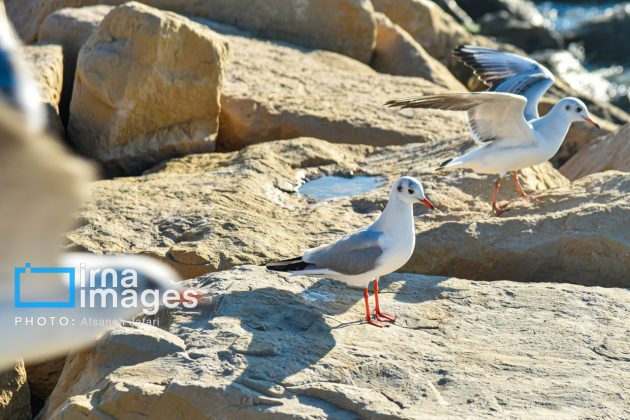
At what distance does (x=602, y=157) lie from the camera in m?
8.91

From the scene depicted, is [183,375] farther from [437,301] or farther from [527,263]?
[527,263]

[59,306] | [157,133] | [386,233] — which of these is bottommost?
[157,133]

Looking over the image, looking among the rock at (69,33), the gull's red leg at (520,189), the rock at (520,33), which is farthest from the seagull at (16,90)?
the rock at (520,33)

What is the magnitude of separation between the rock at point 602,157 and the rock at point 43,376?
15.4 feet

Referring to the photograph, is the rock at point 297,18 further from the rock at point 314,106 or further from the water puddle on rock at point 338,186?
the water puddle on rock at point 338,186

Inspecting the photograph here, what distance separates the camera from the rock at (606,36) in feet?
63.0

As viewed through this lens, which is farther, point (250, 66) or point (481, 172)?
point (250, 66)

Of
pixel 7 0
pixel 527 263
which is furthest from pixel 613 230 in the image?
pixel 7 0

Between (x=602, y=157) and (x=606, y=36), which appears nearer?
(x=602, y=157)

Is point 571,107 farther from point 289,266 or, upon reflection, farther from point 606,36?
point 606,36

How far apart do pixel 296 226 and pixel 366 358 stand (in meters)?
2.22

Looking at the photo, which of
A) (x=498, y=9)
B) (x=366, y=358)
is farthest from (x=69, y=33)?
(x=498, y=9)

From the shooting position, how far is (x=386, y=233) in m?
5.56

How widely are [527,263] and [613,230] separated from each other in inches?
21.9
